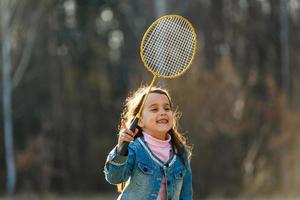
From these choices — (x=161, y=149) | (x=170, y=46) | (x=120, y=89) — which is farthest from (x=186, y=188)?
(x=120, y=89)

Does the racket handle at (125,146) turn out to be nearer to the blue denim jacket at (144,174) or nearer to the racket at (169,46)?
the blue denim jacket at (144,174)

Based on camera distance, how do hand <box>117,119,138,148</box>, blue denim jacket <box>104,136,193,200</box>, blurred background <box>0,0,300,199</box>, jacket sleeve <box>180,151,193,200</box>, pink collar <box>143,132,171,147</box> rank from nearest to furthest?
hand <box>117,119,138,148</box>
blue denim jacket <box>104,136,193,200</box>
pink collar <box>143,132,171,147</box>
jacket sleeve <box>180,151,193,200</box>
blurred background <box>0,0,300,199</box>

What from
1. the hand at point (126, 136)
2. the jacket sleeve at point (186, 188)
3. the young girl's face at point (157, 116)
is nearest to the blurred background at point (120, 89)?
the jacket sleeve at point (186, 188)

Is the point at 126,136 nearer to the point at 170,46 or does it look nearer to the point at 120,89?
the point at 170,46

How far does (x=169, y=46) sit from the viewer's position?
521 cm

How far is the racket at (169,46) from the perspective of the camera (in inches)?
194

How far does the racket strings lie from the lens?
4973 millimetres

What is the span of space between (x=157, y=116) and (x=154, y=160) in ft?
0.84

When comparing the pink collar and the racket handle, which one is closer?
the racket handle

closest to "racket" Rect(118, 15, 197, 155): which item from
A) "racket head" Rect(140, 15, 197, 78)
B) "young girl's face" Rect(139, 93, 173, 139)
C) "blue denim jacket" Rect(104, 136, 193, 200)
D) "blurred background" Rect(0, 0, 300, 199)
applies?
"racket head" Rect(140, 15, 197, 78)

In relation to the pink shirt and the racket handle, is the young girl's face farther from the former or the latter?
the racket handle

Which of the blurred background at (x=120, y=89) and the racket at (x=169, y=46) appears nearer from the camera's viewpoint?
Result: the racket at (x=169, y=46)

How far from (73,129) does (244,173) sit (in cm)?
586

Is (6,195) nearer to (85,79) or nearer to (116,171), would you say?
(85,79)
